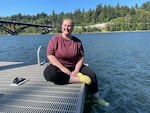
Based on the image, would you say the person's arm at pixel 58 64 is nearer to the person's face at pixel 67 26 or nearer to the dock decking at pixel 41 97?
the dock decking at pixel 41 97

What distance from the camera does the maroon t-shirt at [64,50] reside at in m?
5.57

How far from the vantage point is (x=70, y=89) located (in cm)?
524

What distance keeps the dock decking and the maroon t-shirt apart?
59 cm

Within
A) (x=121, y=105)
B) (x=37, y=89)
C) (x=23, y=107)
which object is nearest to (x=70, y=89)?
(x=37, y=89)

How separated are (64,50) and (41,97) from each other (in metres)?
1.28

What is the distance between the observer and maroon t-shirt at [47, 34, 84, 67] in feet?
18.3

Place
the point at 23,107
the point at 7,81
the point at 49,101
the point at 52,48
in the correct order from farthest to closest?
the point at 7,81 → the point at 52,48 → the point at 49,101 → the point at 23,107

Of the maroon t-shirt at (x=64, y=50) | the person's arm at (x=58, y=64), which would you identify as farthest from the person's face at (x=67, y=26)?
the person's arm at (x=58, y=64)

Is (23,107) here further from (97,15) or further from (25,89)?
(97,15)

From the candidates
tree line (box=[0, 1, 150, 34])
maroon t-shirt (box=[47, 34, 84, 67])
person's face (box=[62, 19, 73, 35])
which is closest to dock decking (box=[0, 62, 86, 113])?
maroon t-shirt (box=[47, 34, 84, 67])

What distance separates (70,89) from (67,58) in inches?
30.6

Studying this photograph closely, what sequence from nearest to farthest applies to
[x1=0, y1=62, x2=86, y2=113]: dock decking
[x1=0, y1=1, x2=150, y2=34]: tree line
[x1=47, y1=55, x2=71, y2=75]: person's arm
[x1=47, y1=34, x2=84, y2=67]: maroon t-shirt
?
[x1=0, y1=62, x2=86, y2=113]: dock decking
[x1=47, y1=55, x2=71, y2=75]: person's arm
[x1=47, y1=34, x2=84, y2=67]: maroon t-shirt
[x1=0, y1=1, x2=150, y2=34]: tree line

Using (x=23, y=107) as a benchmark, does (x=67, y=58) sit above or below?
above

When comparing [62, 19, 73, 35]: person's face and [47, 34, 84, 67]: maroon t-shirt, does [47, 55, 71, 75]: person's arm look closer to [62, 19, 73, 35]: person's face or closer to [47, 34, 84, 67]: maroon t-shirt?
[47, 34, 84, 67]: maroon t-shirt
